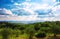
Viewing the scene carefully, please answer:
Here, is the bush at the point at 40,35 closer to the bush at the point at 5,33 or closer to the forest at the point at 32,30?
the forest at the point at 32,30

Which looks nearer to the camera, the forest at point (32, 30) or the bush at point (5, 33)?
the bush at point (5, 33)

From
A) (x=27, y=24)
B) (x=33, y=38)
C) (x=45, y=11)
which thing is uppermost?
(x=45, y=11)

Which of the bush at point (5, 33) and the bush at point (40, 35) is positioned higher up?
the bush at point (5, 33)

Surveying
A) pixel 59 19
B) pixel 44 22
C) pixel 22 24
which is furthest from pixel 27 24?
pixel 59 19

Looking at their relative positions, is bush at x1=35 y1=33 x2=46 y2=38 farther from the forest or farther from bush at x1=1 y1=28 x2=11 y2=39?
bush at x1=1 y1=28 x2=11 y2=39

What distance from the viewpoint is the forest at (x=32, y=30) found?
4.96 metres

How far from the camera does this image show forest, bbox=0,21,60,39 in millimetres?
4965

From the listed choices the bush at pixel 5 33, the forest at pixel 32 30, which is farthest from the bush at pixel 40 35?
the bush at pixel 5 33

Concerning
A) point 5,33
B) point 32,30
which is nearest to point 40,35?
point 32,30

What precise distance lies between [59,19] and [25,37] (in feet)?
3.80

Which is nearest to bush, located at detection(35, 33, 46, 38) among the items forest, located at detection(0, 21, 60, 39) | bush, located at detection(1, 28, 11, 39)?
forest, located at detection(0, 21, 60, 39)

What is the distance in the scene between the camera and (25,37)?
5.01 m

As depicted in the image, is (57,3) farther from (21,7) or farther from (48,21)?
(21,7)

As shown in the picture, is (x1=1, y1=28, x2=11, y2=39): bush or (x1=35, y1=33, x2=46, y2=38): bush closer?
(x1=1, y1=28, x2=11, y2=39): bush
